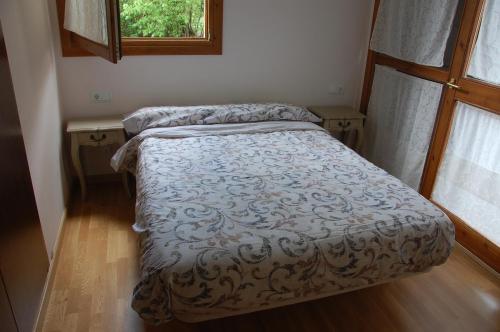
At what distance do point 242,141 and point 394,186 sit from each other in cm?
105

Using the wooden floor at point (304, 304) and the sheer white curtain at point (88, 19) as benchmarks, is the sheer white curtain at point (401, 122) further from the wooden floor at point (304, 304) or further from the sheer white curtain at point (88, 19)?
the sheer white curtain at point (88, 19)

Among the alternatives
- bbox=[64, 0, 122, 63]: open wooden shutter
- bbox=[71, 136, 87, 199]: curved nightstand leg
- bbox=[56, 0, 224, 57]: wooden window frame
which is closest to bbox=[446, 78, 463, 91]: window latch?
bbox=[56, 0, 224, 57]: wooden window frame

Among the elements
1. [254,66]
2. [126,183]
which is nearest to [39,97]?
[126,183]

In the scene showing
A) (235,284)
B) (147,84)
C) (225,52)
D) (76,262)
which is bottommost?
(76,262)

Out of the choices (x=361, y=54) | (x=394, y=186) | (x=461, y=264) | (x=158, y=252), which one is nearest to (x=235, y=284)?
(x=158, y=252)

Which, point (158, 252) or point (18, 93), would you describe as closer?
point (158, 252)

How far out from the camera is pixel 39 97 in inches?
86.0

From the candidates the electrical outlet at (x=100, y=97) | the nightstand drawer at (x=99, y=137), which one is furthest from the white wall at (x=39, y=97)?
the electrical outlet at (x=100, y=97)

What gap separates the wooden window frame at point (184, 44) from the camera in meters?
2.92

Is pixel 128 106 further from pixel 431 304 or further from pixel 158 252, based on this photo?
pixel 431 304

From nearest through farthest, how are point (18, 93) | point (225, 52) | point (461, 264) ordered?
point (18, 93) < point (461, 264) < point (225, 52)

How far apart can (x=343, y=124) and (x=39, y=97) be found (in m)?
2.28

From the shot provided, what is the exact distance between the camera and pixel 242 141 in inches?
106

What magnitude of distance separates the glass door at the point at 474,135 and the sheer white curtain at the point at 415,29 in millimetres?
115
